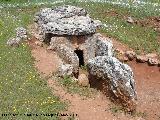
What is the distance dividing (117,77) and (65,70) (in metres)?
4.22

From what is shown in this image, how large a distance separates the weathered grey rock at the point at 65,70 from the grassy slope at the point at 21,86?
1490 mm

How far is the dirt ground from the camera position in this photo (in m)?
28.2

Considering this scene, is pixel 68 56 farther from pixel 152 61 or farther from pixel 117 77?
pixel 152 61

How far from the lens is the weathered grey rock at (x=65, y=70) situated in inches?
1254

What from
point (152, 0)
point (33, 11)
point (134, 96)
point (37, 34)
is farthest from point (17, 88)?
point (152, 0)

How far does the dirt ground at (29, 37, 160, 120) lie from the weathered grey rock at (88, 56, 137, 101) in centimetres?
116

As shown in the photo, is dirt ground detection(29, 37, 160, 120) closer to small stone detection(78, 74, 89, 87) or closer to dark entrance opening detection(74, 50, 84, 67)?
small stone detection(78, 74, 89, 87)

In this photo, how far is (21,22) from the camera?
139ft

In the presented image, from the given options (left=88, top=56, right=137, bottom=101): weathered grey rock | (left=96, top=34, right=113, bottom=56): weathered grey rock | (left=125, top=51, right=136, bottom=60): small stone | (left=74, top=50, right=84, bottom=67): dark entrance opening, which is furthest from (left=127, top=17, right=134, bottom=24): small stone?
→ (left=88, top=56, right=137, bottom=101): weathered grey rock

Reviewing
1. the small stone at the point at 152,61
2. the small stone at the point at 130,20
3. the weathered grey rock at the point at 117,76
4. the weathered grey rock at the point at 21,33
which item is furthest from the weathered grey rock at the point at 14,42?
the small stone at the point at 130,20

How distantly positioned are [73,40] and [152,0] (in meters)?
18.1

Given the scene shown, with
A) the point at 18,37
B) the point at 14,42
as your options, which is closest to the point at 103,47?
the point at 18,37

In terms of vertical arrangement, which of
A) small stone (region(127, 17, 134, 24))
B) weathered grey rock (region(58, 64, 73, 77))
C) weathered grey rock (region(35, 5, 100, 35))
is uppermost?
weathered grey rock (region(35, 5, 100, 35))

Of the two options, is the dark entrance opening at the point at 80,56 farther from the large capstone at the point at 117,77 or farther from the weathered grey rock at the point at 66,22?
the large capstone at the point at 117,77
